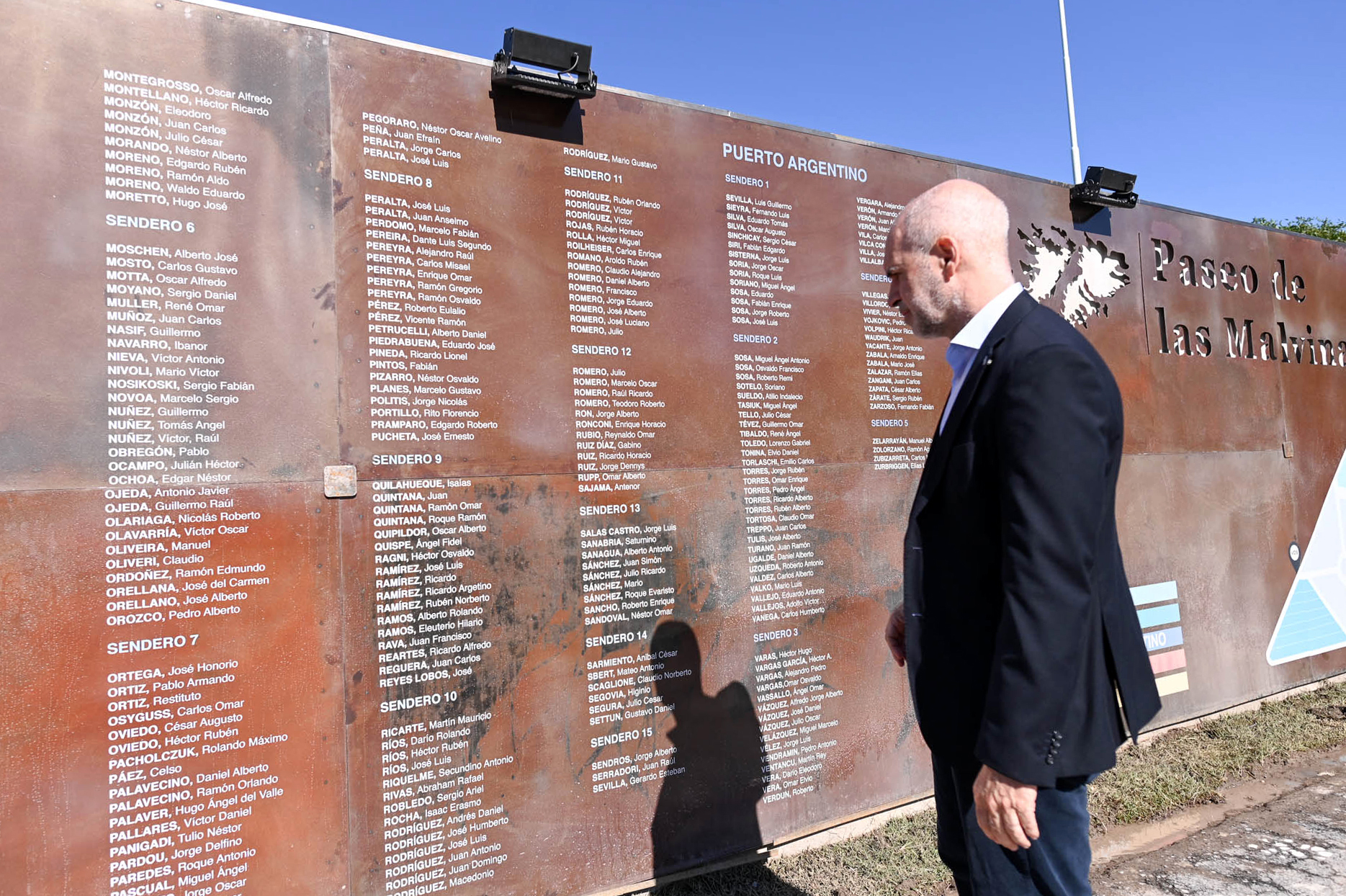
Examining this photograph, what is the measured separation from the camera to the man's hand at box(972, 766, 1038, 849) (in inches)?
58.8

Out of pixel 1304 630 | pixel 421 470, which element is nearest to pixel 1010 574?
pixel 421 470

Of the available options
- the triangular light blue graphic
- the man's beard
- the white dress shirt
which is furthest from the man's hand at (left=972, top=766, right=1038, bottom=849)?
the triangular light blue graphic

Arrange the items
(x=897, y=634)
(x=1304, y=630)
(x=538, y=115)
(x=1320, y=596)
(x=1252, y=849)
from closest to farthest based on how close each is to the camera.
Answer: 1. (x=897, y=634)
2. (x=538, y=115)
3. (x=1252, y=849)
4. (x=1304, y=630)
5. (x=1320, y=596)

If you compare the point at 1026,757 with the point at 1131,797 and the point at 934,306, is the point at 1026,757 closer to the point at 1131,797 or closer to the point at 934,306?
the point at 934,306

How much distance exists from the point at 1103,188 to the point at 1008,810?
14.0 ft

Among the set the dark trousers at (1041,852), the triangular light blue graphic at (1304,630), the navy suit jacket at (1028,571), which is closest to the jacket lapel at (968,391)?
the navy suit jacket at (1028,571)

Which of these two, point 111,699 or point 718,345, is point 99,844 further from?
point 718,345

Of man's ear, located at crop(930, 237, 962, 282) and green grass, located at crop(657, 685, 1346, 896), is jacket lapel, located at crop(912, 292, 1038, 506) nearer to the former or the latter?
man's ear, located at crop(930, 237, 962, 282)

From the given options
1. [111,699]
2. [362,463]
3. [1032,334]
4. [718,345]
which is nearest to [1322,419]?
[718,345]

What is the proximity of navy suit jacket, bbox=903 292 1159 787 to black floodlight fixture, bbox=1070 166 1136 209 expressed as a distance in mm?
3334

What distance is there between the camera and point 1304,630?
518 cm

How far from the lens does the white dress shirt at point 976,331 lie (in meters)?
1.83

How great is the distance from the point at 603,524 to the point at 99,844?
5.63 ft

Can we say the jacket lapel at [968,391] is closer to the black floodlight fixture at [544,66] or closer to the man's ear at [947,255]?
the man's ear at [947,255]
